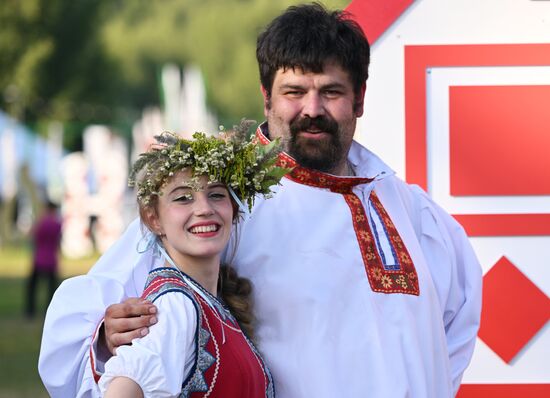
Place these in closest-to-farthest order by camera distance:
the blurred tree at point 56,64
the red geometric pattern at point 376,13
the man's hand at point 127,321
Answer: the man's hand at point 127,321
the red geometric pattern at point 376,13
the blurred tree at point 56,64

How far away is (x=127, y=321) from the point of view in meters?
2.79

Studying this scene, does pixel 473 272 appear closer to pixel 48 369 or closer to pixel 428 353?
pixel 428 353

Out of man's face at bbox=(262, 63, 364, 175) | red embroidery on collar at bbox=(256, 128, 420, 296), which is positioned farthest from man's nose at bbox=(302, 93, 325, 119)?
red embroidery on collar at bbox=(256, 128, 420, 296)

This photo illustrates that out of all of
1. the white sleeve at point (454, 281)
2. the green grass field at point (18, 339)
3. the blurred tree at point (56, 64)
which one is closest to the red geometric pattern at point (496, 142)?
the white sleeve at point (454, 281)

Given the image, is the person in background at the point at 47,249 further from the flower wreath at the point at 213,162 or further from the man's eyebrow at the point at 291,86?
the flower wreath at the point at 213,162

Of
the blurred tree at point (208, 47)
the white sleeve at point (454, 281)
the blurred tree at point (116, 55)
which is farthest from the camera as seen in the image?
the blurred tree at point (208, 47)

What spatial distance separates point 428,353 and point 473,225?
3.05 ft

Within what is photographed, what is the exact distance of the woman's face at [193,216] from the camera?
2885 mm

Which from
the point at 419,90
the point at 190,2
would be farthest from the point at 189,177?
the point at 190,2

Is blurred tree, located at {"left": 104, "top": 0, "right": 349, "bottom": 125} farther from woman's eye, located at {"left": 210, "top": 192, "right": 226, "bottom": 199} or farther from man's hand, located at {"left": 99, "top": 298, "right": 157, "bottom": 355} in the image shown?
man's hand, located at {"left": 99, "top": 298, "right": 157, "bottom": 355}

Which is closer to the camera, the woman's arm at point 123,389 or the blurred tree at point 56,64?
the woman's arm at point 123,389

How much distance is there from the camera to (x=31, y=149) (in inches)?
1248

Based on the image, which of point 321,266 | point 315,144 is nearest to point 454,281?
point 321,266

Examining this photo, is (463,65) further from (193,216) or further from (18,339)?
(18,339)
